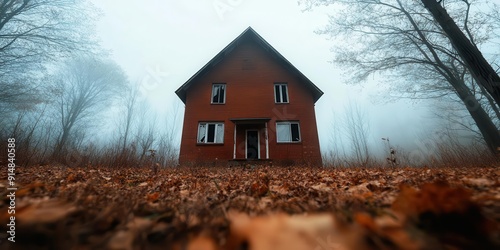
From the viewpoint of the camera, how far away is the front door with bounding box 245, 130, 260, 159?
11586mm

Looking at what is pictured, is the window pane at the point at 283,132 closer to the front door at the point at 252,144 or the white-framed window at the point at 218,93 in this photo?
the front door at the point at 252,144

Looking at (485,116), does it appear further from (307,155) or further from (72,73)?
(72,73)

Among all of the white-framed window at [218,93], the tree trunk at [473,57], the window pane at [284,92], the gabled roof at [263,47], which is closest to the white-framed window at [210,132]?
the white-framed window at [218,93]

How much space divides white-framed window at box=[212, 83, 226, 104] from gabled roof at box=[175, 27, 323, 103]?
1331 millimetres

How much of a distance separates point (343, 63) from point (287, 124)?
4891mm

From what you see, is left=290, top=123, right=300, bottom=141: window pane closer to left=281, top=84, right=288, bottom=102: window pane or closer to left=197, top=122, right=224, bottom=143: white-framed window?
left=281, top=84, right=288, bottom=102: window pane

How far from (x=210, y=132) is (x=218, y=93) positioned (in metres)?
2.88

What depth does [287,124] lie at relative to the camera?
11602 mm

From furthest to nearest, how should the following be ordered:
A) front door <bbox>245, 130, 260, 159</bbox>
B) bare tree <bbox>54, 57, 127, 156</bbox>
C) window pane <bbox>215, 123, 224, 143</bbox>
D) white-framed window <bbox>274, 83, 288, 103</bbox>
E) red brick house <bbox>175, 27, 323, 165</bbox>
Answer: bare tree <bbox>54, 57, 127, 156</bbox> → white-framed window <bbox>274, 83, 288, 103</bbox> → front door <bbox>245, 130, 260, 159</bbox> → window pane <bbox>215, 123, 224, 143</bbox> → red brick house <bbox>175, 27, 323, 165</bbox>

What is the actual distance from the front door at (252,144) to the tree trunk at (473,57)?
895 cm

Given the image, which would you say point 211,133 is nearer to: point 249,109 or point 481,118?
point 249,109

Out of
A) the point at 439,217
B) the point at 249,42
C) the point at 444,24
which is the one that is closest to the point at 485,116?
the point at 444,24

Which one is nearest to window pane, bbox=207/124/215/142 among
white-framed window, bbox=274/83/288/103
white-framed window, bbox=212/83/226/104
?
white-framed window, bbox=212/83/226/104

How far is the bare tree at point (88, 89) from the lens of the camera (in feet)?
66.6
